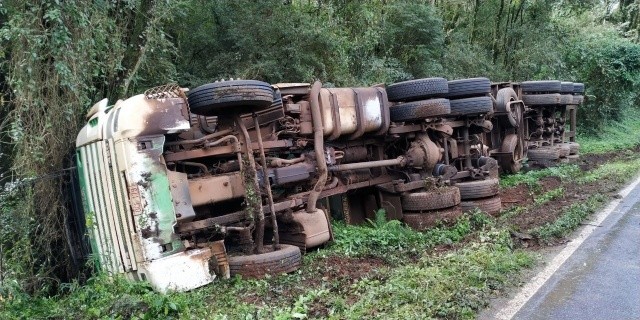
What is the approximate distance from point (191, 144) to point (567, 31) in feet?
67.6

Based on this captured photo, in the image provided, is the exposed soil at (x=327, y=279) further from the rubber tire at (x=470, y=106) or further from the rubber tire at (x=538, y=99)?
the rubber tire at (x=538, y=99)

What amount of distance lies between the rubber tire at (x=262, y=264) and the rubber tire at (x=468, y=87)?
418cm

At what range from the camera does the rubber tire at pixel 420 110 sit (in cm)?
694

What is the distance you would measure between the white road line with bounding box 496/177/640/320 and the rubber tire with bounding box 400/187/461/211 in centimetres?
152

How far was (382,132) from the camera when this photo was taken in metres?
6.95

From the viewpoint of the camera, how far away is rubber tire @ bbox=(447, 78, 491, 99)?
308 inches

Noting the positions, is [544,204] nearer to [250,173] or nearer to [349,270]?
[349,270]

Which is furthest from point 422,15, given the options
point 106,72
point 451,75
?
point 106,72

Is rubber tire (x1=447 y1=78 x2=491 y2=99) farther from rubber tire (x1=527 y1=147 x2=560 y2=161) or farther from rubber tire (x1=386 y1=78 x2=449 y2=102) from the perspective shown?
rubber tire (x1=527 y1=147 x2=560 y2=161)

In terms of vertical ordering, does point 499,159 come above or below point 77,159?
below

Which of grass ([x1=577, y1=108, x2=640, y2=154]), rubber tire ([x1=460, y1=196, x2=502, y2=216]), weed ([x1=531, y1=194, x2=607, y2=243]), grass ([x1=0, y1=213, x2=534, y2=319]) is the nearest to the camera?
grass ([x1=0, y1=213, x2=534, y2=319])

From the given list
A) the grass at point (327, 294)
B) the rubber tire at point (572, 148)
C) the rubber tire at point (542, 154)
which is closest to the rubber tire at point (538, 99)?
the rubber tire at point (542, 154)

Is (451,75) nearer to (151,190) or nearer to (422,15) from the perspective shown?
(422,15)

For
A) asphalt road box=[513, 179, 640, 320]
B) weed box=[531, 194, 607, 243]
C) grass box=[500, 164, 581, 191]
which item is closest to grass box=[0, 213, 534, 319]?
asphalt road box=[513, 179, 640, 320]
